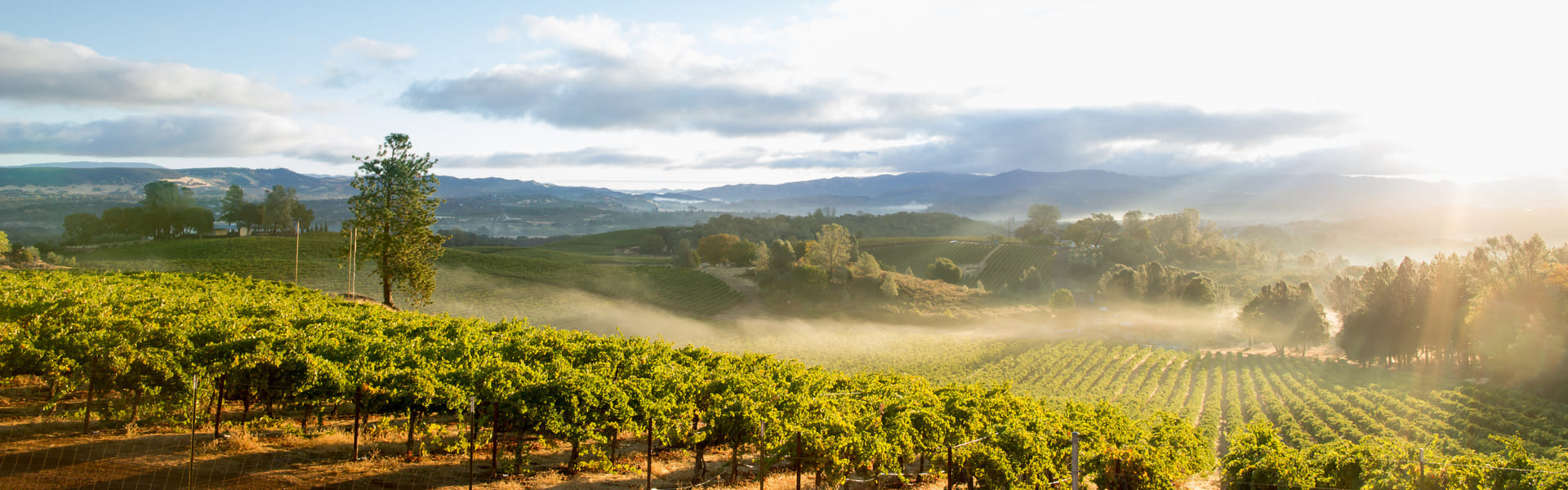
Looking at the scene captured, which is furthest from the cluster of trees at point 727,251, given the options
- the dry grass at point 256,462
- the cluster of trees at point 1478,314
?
the dry grass at point 256,462

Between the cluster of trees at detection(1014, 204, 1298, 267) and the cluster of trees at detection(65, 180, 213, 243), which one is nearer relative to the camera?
the cluster of trees at detection(65, 180, 213, 243)

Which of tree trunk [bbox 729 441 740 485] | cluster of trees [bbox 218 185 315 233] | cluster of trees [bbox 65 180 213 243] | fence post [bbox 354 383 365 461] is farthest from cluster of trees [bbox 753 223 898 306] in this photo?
cluster of trees [bbox 65 180 213 243]

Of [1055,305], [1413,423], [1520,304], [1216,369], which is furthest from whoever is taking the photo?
[1055,305]

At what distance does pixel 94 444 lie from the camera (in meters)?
15.3

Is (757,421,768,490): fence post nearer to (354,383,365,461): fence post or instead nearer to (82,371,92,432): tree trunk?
(354,383,365,461): fence post

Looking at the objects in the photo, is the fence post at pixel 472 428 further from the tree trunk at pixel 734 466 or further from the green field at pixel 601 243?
the green field at pixel 601 243

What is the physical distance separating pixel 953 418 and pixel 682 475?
22.4 feet

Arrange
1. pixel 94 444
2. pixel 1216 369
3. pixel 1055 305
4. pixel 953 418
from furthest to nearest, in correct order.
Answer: pixel 1055 305 → pixel 1216 369 → pixel 953 418 → pixel 94 444

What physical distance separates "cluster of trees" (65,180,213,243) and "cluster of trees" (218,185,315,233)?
3.27 meters

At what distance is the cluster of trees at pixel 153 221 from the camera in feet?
284

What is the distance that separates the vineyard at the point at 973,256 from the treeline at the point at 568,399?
300 ft

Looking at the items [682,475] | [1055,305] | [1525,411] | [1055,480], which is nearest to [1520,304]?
[1525,411]

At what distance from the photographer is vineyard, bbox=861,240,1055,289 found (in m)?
116

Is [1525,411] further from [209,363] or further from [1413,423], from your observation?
[209,363]
